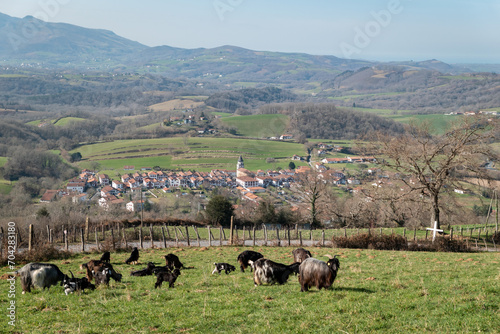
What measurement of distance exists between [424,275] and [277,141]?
130m

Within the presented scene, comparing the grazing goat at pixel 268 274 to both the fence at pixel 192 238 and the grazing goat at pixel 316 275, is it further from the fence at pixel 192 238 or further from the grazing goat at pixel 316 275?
the fence at pixel 192 238

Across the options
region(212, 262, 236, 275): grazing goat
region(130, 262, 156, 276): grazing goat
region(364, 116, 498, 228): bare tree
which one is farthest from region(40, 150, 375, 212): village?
region(212, 262, 236, 275): grazing goat

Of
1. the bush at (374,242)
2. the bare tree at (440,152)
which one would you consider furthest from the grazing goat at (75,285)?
the bare tree at (440,152)

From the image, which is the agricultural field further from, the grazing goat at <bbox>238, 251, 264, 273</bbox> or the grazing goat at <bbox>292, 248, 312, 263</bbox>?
the grazing goat at <bbox>292, 248, 312, 263</bbox>

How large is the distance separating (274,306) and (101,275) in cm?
607

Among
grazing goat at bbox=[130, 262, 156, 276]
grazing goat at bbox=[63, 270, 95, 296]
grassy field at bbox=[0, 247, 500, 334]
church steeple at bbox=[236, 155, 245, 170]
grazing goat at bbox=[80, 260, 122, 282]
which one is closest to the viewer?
grassy field at bbox=[0, 247, 500, 334]

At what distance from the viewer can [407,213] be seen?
126 ft

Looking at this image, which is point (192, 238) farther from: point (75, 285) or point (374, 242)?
point (75, 285)

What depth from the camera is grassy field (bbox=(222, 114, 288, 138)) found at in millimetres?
160250

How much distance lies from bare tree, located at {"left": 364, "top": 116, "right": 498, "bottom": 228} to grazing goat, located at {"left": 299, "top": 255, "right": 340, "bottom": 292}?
17402 millimetres

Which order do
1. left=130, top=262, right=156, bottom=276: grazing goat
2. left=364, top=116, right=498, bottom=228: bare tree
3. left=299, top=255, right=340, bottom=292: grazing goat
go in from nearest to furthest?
left=299, top=255, right=340, bottom=292: grazing goat < left=130, top=262, right=156, bottom=276: grazing goat < left=364, top=116, right=498, bottom=228: bare tree

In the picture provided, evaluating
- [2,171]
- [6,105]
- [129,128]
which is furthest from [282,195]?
[6,105]

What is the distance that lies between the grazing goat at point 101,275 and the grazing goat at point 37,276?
45.9 inches

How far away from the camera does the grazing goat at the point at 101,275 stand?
12.0 metres
